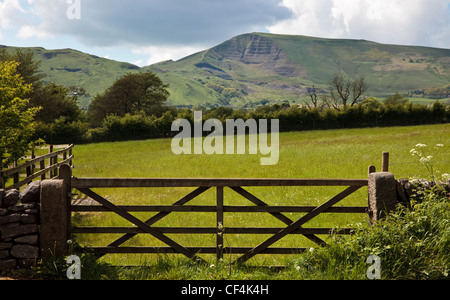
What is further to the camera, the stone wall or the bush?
the stone wall

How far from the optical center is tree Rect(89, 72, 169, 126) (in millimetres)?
79875

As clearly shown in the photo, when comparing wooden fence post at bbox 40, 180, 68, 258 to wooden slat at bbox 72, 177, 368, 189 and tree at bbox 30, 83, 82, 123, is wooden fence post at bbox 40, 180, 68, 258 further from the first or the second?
tree at bbox 30, 83, 82, 123

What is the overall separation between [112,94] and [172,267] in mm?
78713

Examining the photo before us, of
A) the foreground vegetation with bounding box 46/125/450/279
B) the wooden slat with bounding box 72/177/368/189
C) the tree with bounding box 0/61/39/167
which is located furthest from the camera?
the tree with bounding box 0/61/39/167

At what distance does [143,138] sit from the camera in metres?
57.2

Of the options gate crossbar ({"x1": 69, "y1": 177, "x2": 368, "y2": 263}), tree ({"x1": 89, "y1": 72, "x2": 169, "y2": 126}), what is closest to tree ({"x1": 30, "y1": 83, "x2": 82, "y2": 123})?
tree ({"x1": 89, "y1": 72, "x2": 169, "y2": 126})

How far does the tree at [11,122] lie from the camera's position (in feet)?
36.2

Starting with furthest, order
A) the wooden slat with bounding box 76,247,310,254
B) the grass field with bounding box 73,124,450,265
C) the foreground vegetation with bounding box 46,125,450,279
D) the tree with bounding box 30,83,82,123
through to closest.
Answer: the tree with bounding box 30,83,82,123 → the grass field with bounding box 73,124,450,265 → the wooden slat with bounding box 76,247,310,254 → the foreground vegetation with bounding box 46,125,450,279

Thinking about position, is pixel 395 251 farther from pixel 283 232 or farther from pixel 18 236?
pixel 18 236

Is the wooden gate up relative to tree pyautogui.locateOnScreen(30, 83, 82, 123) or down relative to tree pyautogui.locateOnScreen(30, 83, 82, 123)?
down

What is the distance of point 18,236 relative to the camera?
658 cm

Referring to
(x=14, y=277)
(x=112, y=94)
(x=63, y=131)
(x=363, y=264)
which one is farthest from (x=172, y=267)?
(x=112, y=94)

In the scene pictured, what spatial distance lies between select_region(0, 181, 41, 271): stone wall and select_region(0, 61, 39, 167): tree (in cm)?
535

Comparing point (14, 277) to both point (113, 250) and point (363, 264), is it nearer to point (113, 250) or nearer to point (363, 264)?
point (113, 250)
